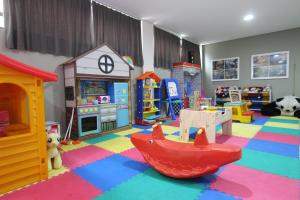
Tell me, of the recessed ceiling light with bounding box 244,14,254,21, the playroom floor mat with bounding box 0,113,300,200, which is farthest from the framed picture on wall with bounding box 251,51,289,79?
the playroom floor mat with bounding box 0,113,300,200

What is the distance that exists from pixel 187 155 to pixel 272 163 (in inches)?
54.6

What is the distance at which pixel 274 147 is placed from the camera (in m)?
2.98

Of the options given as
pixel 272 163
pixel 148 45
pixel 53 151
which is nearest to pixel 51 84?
pixel 53 151

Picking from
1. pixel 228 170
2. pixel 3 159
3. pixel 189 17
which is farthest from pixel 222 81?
pixel 3 159

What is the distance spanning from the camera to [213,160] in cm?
175

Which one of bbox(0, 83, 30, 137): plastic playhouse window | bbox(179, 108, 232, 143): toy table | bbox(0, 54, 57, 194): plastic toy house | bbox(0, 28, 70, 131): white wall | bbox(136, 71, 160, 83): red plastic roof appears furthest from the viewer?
bbox(136, 71, 160, 83): red plastic roof

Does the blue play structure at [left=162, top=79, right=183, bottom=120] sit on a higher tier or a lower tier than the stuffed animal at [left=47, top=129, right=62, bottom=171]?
higher

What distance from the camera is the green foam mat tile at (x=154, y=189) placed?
5.52 ft

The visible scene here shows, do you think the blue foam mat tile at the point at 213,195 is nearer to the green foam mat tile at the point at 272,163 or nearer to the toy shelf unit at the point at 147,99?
the green foam mat tile at the point at 272,163

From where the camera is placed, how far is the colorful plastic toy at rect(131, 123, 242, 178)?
5.65 feet

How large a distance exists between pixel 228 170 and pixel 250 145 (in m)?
1.23

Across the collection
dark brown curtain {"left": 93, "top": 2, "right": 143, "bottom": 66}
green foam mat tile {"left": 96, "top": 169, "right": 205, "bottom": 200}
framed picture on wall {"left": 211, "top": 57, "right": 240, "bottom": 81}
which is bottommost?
green foam mat tile {"left": 96, "top": 169, "right": 205, "bottom": 200}

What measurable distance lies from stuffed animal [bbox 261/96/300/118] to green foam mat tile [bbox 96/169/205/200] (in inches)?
221

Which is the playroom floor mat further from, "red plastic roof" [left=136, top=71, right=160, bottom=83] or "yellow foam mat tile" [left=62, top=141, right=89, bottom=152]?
"red plastic roof" [left=136, top=71, right=160, bottom=83]
